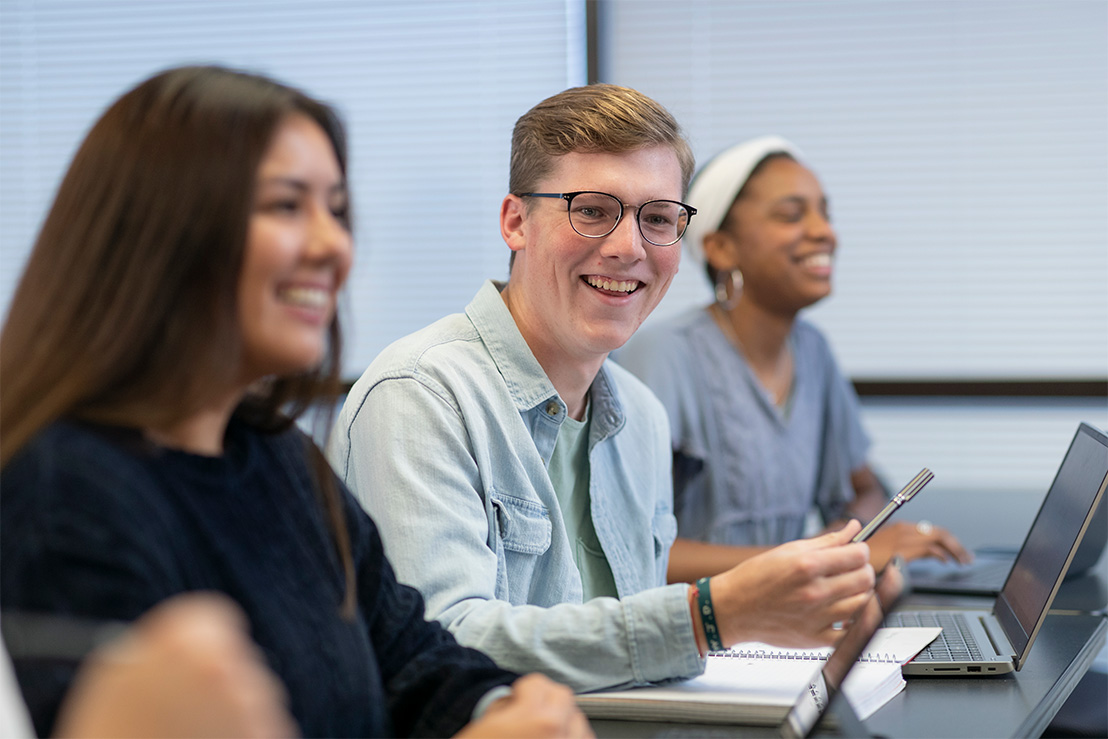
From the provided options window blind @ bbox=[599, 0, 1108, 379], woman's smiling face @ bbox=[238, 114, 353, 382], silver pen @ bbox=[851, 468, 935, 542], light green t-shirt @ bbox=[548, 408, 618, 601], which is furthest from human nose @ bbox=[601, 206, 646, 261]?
window blind @ bbox=[599, 0, 1108, 379]

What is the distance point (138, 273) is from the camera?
2.31 feet

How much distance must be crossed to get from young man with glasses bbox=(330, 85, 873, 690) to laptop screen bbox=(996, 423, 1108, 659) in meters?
0.34

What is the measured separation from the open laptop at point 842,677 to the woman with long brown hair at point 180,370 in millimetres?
212

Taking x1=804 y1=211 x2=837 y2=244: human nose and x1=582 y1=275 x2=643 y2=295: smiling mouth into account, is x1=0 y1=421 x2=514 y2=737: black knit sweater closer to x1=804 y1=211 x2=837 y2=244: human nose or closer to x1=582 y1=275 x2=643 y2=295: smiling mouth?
x1=582 y1=275 x2=643 y2=295: smiling mouth

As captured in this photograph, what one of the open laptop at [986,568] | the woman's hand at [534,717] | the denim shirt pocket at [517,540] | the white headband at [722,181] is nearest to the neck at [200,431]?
the woman's hand at [534,717]

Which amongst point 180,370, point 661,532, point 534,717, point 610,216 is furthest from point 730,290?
point 180,370

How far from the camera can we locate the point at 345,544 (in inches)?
36.4

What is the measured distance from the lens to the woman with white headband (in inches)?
89.6

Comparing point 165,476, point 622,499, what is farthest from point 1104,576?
point 165,476

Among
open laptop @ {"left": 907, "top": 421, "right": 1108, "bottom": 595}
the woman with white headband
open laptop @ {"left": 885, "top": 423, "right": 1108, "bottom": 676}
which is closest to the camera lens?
open laptop @ {"left": 885, "top": 423, "right": 1108, "bottom": 676}

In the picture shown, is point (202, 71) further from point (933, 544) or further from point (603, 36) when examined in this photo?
point (603, 36)

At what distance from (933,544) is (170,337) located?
63.6 inches

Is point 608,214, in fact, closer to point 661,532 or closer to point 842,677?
point 661,532

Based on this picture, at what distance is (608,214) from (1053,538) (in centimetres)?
68
